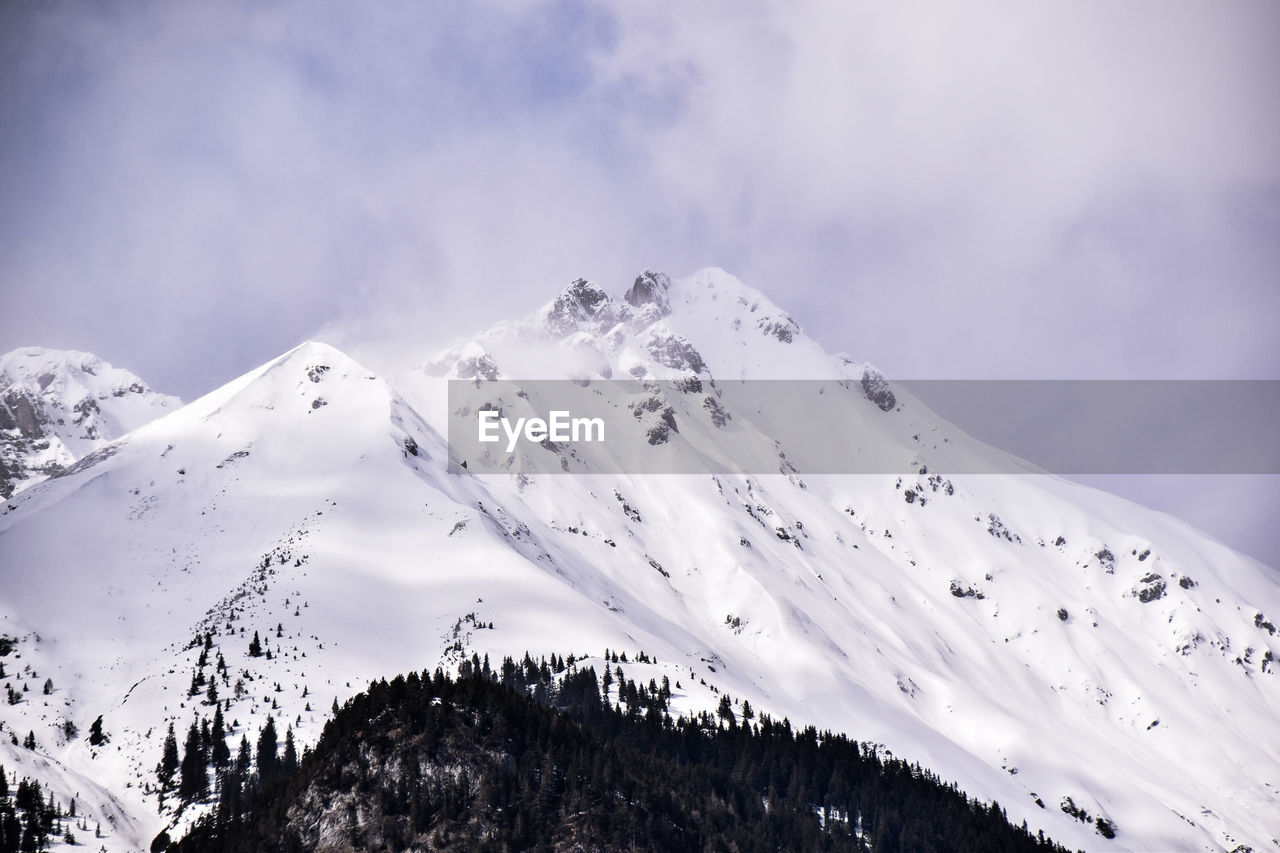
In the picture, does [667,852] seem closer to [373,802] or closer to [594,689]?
[373,802]

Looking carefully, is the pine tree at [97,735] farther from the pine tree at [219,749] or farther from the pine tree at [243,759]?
the pine tree at [243,759]

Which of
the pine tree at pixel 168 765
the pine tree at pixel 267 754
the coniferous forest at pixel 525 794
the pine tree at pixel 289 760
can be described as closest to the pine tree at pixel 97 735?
the pine tree at pixel 168 765

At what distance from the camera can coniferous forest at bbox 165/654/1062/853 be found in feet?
315

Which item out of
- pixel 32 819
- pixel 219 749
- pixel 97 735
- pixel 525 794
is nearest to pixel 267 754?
pixel 219 749

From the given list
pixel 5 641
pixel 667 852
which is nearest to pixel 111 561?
pixel 5 641

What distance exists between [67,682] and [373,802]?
94.2m

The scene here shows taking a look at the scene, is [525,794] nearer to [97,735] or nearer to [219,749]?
[219,749]

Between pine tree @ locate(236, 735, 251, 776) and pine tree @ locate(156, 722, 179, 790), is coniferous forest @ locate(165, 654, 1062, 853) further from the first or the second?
pine tree @ locate(156, 722, 179, 790)

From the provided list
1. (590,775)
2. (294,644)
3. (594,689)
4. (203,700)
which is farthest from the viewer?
(294,644)

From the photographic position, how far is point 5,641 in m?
165

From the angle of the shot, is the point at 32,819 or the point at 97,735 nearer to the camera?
the point at 32,819

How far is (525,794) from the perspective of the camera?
99812 millimetres

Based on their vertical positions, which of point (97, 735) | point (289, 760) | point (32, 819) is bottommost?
point (32, 819)

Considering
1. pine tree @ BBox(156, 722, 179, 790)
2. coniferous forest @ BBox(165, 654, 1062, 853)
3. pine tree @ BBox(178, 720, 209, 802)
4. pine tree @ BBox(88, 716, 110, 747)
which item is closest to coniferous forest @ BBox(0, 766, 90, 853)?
coniferous forest @ BBox(165, 654, 1062, 853)
